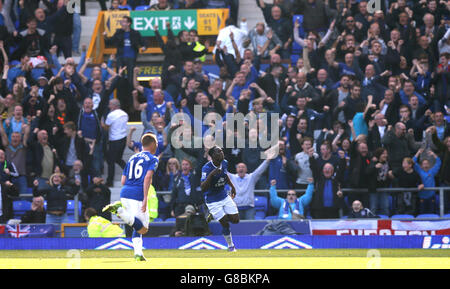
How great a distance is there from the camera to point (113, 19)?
24.3m

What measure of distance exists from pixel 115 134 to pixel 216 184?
6.11 metres

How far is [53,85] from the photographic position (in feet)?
66.5

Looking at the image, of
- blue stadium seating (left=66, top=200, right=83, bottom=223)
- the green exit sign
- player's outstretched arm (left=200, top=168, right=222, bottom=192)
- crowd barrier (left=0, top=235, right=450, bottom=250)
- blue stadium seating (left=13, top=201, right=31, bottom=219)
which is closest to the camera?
player's outstretched arm (left=200, top=168, right=222, bottom=192)

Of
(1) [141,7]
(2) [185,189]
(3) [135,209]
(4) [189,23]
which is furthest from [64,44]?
(3) [135,209]

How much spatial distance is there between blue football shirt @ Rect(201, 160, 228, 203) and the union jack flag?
16.4 ft

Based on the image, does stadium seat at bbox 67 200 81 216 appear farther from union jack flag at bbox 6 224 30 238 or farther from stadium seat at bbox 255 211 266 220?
stadium seat at bbox 255 211 266 220

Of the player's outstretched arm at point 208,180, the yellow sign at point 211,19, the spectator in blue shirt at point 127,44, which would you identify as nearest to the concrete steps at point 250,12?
the yellow sign at point 211,19

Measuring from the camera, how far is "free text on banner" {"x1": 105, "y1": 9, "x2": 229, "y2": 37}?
23.7 m

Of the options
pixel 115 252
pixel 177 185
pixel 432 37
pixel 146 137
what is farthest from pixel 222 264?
pixel 432 37

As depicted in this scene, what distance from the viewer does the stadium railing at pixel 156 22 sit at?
23.8m

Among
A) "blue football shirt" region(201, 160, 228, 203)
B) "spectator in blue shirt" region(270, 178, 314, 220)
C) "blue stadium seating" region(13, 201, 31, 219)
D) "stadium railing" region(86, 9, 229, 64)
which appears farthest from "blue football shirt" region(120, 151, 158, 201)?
"stadium railing" region(86, 9, 229, 64)

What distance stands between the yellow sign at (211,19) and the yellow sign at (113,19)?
7.32ft

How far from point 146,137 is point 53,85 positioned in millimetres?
8829

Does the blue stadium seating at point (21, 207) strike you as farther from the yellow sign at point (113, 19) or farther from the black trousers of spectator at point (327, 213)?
the black trousers of spectator at point (327, 213)
